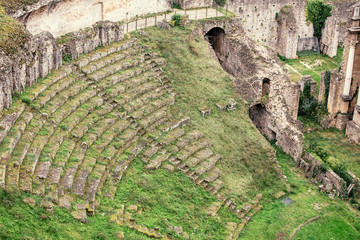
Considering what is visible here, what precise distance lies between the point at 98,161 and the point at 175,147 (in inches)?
178

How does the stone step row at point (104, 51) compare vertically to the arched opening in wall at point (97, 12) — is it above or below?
below

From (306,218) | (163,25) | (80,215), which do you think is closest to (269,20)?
(163,25)

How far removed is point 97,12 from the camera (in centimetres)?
3384

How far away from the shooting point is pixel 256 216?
26.4 metres

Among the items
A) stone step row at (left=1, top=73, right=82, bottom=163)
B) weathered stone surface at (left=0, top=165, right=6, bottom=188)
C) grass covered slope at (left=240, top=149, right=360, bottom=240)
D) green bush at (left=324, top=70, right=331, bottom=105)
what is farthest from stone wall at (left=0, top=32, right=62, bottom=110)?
green bush at (left=324, top=70, right=331, bottom=105)

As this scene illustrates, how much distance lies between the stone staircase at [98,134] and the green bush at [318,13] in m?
18.0

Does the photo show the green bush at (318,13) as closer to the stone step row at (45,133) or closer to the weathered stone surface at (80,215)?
the stone step row at (45,133)

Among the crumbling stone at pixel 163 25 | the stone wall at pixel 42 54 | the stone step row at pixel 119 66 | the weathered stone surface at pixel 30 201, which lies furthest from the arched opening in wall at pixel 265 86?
the weathered stone surface at pixel 30 201

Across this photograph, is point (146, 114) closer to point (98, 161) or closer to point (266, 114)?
point (98, 161)

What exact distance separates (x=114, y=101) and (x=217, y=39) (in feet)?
40.8

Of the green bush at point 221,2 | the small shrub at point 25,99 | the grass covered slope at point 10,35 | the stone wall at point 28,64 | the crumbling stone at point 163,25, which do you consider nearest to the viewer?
the stone wall at point 28,64

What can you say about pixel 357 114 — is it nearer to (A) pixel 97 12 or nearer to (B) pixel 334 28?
(B) pixel 334 28

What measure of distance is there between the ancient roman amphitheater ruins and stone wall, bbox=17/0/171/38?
60 mm

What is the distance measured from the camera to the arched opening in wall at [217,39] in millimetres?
38000
